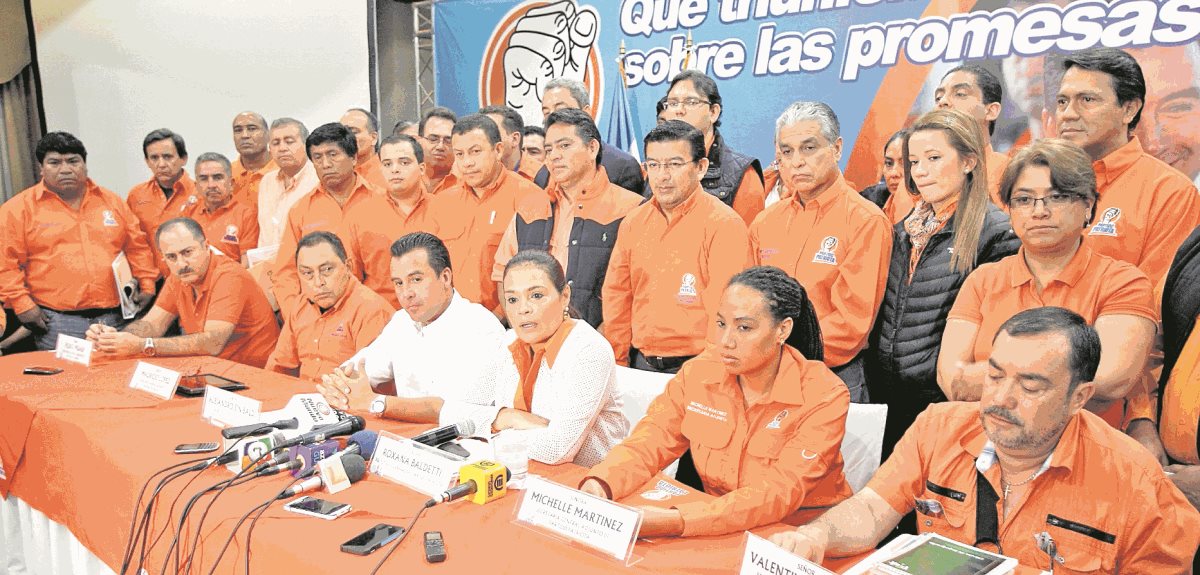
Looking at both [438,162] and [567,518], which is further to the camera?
[438,162]

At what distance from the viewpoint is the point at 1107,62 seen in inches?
96.0

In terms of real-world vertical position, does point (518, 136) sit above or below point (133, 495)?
above

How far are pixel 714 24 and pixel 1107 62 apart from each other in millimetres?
2522

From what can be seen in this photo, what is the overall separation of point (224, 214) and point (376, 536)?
12.8 feet

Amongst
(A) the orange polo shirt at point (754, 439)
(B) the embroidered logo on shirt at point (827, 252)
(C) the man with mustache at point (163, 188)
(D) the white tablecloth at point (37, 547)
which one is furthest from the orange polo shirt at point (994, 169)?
(C) the man with mustache at point (163, 188)

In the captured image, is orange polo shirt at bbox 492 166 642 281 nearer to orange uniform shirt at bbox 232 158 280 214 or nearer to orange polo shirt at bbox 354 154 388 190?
orange polo shirt at bbox 354 154 388 190

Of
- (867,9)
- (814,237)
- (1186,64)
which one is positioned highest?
(867,9)

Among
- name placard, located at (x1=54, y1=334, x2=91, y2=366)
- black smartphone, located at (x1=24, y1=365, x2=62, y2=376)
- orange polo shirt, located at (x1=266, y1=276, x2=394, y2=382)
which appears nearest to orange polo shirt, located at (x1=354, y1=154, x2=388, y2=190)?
orange polo shirt, located at (x1=266, y1=276, x2=394, y2=382)

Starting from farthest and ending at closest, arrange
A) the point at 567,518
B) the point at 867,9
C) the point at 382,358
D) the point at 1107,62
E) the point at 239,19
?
1. the point at 239,19
2. the point at 867,9
3. the point at 382,358
4. the point at 1107,62
5. the point at 567,518

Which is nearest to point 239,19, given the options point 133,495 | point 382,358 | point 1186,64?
point 382,358

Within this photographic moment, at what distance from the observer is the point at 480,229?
4.00 meters

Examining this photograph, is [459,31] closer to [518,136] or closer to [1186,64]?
[518,136]

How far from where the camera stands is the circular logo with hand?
552 cm

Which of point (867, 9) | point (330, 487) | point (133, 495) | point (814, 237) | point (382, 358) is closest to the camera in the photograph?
point (330, 487)
